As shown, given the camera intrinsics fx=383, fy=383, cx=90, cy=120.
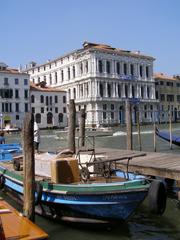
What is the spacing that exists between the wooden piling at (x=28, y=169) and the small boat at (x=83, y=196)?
1.35 feet

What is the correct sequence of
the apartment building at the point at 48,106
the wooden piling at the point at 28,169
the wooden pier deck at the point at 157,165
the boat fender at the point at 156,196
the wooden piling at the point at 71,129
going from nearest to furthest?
the boat fender at the point at 156,196 < the wooden piling at the point at 28,169 < the wooden pier deck at the point at 157,165 < the wooden piling at the point at 71,129 < the apartment building at the point at 48,106

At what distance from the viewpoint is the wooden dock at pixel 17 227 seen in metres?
5.26

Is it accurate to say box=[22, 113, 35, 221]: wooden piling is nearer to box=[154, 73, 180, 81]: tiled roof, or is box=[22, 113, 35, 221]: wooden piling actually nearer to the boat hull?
the boat hull

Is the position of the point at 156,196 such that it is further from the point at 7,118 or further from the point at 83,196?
the point at 7,118

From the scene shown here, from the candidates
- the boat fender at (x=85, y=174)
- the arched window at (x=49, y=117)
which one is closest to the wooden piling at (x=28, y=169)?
the boat fender at (x=85, y=174)

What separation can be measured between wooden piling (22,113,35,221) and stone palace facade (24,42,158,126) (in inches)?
1927

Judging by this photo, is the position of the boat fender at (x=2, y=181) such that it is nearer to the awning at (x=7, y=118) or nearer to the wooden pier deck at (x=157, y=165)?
the wooden pier deck at (x=157, y=165)

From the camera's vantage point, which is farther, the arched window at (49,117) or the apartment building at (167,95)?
the apartment building at (167,95)

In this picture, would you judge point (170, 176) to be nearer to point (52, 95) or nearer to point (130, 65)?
point (52, 95)

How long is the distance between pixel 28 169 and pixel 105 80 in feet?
174

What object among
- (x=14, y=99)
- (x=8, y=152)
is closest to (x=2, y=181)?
(x=8, y=152)

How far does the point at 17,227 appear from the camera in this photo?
18.4 ft

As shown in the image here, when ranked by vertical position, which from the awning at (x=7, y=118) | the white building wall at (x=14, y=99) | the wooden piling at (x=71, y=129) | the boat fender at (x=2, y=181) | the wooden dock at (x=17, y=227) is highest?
the white building wall at (x=14, y=99)

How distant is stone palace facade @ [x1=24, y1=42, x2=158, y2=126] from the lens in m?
57.6
